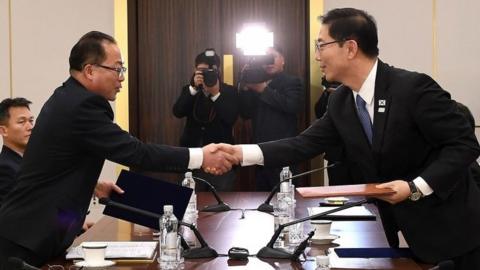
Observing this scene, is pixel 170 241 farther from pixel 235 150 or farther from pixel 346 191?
pixel 235 150

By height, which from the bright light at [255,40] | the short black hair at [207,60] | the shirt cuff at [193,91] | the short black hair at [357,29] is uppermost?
the bright light at [255,40]

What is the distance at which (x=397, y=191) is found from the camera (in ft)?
Answer: 6.86

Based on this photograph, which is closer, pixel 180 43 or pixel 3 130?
pixel 3 130

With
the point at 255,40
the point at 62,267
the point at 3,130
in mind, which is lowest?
the point at 62,267

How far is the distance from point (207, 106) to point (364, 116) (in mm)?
2906

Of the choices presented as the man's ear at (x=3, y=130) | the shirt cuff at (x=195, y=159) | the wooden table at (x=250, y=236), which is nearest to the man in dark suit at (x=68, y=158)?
the wooden table at (x=250, y=236)

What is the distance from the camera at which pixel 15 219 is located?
2.36 meters

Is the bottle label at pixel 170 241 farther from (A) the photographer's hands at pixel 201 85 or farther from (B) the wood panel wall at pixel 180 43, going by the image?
(B) the wood panel wall at pixel 180 43

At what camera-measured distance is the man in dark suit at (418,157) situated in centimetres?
213

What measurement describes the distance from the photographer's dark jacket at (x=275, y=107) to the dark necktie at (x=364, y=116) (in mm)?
2796

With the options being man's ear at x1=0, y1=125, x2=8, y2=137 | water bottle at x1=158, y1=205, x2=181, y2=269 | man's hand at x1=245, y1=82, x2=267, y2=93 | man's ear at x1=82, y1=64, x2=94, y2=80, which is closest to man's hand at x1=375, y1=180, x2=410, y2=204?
water bottle at x1=158, y1=205, x2=181, y2=269

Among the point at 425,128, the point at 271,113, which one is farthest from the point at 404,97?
the point at 271,113

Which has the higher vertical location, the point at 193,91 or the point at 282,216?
the point at 193,91

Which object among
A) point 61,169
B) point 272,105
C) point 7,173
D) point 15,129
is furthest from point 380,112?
point 272,105
